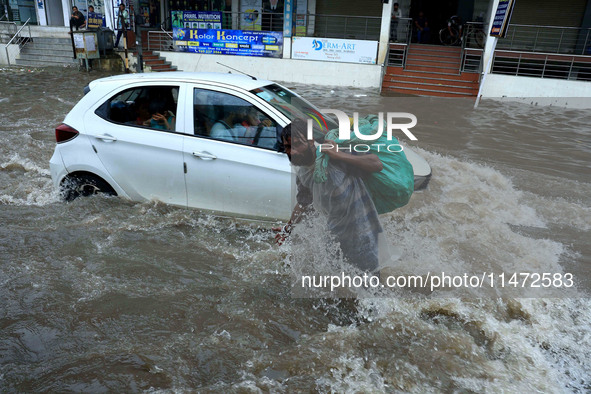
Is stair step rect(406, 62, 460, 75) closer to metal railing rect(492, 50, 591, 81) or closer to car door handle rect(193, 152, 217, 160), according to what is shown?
metal railing rect(492, 50, 591, 81)

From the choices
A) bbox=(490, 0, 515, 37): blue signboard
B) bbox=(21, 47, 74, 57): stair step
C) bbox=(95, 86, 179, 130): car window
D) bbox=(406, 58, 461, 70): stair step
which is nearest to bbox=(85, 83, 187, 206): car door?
bbox=(95, 86, 179, 130): car window

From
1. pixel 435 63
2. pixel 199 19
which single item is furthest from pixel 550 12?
pixel 199 19

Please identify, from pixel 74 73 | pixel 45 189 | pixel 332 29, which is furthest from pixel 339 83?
pixel 45 189

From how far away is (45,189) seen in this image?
5.70m

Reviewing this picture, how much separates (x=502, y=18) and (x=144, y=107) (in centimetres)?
1111

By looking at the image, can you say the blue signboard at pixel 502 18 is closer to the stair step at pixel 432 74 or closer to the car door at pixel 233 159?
the stair step at pixel 432 74

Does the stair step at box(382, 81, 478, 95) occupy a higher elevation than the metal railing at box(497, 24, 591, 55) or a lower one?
lower

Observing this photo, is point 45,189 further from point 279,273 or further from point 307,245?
point 307,245

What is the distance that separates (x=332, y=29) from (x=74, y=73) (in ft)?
35.1

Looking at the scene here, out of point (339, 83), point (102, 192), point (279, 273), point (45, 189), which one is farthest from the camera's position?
point (339, 83)

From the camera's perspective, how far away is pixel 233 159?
4.16 meters

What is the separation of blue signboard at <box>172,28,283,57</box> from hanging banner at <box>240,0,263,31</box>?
2.87m

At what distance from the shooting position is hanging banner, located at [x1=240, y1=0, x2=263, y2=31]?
19.8 m

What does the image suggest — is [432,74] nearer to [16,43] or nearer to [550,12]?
[550,12]
